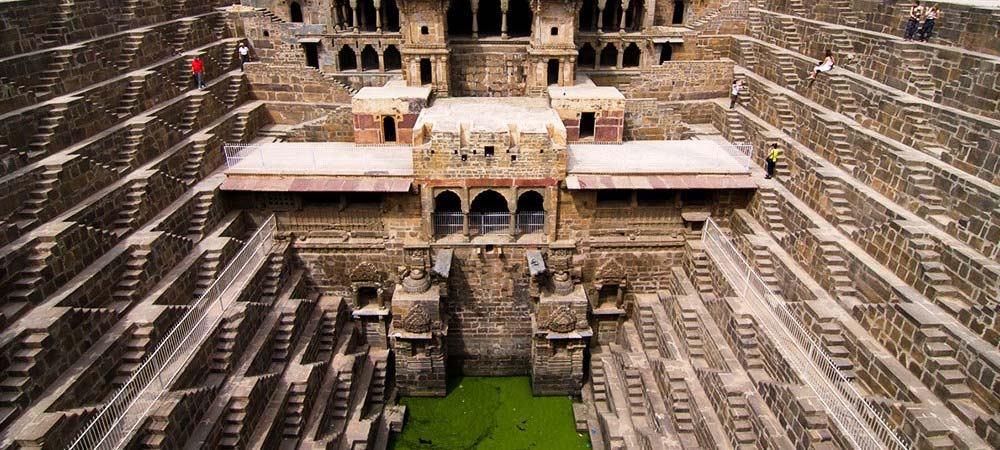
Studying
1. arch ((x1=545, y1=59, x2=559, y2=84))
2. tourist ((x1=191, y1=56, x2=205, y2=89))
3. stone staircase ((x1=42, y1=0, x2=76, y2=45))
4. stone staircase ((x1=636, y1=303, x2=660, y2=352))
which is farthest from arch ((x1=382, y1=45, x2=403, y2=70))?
stone staircase ((x1=636, y1=303, x2=660, y2=352))

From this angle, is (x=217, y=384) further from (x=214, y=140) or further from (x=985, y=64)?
(x=985, y=64)

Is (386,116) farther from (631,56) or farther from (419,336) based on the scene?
(631,56)

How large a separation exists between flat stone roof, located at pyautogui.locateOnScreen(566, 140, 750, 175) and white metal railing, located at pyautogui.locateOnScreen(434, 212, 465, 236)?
422cm

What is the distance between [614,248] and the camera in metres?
20.7

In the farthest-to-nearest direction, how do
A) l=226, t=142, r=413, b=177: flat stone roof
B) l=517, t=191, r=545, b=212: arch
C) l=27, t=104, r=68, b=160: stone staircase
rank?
1. l=517, t=191, r=545, b=212: arch
2. l=226, t=142, r=413, b=177: flat stone roof
3. l=27, t=104, r=68, b=160: stone staircase

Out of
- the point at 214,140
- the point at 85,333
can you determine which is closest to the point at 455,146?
the point at 214,140

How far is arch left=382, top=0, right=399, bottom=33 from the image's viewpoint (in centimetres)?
2875

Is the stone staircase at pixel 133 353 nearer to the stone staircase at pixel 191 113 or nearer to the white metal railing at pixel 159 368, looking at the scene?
the white metal railing at pixel 159 368

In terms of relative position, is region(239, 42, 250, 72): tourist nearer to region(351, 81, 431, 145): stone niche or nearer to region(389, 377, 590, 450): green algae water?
region(351, 81, 431, 145): stone niche

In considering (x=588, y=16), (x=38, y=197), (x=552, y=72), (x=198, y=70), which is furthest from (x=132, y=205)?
(x=588, y=16)

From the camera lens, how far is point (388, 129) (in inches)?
928

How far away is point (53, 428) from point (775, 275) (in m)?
17.5

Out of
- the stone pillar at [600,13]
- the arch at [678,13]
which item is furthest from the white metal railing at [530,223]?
the arch at [678,13]

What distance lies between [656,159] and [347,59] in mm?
16929
